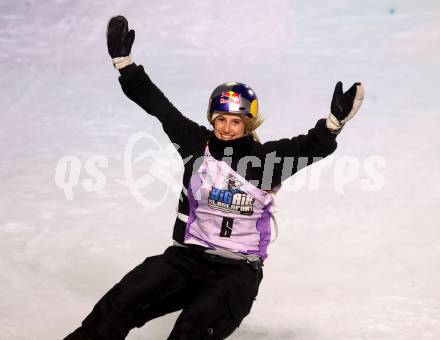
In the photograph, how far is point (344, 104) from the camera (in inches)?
126

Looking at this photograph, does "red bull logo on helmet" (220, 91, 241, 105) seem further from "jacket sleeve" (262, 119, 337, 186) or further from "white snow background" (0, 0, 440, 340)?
"white snow background" (0, 0, 440, 340)

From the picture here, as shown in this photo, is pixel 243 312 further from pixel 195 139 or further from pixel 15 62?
pixel 15 62

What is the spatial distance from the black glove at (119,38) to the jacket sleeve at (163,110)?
0.08 metres

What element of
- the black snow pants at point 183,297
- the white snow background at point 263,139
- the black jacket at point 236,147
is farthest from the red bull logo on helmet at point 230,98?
the white snow background at point 263,139

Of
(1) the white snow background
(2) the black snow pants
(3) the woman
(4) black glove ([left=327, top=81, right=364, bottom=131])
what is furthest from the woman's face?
(1) the white snow background

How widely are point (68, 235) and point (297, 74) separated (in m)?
3.95

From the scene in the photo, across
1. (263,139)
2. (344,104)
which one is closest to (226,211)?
(344,104)

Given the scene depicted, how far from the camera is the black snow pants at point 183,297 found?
307 centimetres

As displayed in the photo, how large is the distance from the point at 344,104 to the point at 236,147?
1.79 feet

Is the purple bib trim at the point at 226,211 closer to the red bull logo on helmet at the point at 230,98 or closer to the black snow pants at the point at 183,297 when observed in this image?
the black snow pants at the point at 183,297

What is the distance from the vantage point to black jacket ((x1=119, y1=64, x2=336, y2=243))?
338 centimetres

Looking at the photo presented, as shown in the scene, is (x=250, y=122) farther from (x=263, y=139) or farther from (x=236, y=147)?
(x=263, y=139)

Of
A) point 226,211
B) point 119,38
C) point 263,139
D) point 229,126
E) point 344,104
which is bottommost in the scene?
point 226,211

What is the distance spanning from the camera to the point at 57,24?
955 centimetres
